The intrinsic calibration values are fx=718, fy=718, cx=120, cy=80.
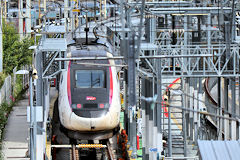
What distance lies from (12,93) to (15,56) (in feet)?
11.7

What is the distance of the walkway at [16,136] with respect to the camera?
95.0ft

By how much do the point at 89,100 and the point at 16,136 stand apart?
8.01 meters

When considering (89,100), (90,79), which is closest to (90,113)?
(89,100)

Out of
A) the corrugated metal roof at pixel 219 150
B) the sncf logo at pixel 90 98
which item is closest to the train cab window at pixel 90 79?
the sncf logo at pixel 90 98

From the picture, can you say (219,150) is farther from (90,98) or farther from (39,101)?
(90,98)

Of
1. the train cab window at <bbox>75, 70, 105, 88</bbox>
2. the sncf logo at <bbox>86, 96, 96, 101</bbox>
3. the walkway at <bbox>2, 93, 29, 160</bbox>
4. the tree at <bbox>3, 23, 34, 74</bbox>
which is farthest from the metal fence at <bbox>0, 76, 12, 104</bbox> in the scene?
the sncf logo at <bbox>86, 96, 96, 101</bbox>

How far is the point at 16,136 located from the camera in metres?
33.2

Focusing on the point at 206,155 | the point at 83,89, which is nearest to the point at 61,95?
the point at 83,89

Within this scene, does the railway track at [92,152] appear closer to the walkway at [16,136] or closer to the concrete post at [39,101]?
the walkway at [16,136]

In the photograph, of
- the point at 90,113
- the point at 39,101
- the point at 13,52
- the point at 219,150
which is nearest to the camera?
the point at 219,150

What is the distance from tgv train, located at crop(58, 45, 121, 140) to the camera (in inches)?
1033

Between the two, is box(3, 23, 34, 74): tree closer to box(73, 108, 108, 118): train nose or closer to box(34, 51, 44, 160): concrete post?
box(73, 108, 108, 118): train nose

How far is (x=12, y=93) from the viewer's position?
4472 centimetres

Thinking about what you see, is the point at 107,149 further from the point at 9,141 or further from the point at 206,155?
the point at 206,155
